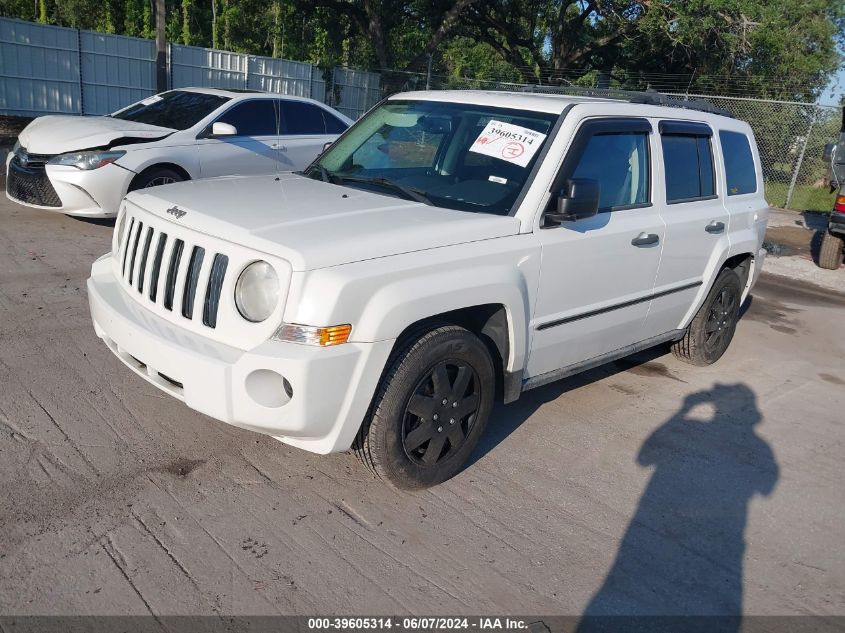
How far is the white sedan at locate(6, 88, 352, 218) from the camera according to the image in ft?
24.5

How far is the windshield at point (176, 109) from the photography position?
8391 mm

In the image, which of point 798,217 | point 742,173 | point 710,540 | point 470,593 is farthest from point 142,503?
point 798,217

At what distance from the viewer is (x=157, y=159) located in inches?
307

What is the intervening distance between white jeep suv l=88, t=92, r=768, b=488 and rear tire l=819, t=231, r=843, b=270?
626 cm

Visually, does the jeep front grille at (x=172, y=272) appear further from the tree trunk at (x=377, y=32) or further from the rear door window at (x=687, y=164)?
the tree trunk at (x=377, y=32)

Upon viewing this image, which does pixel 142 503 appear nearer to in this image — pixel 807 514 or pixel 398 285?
pixel 398 285

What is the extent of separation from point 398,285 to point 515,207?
0.96 meters

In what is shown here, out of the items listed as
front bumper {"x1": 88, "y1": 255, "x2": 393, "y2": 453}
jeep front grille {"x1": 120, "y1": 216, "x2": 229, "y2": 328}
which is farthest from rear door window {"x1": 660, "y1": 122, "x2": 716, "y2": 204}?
jeep front grille {"x1": 120, "y1": 216, "x2": 229, "y2": 328}

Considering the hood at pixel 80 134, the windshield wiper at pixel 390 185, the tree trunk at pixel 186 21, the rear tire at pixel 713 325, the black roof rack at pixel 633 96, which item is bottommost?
the rear tire at pixel 713 325

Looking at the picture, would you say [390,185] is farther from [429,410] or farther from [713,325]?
[713,325]

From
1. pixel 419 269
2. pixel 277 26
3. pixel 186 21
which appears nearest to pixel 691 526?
pixel 419 269

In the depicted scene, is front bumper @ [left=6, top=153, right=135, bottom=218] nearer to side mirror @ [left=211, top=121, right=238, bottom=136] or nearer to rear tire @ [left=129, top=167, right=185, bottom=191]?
rear tire @ [left=129, top=167, right=185, bottom=191]

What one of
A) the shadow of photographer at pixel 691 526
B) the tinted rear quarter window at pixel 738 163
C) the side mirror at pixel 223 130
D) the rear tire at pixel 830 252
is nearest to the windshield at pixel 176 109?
the side mirror at pixel 223 130

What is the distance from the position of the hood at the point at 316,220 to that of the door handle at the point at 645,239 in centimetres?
105
